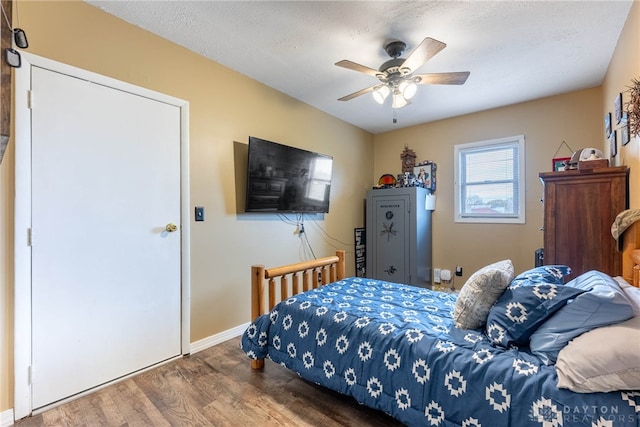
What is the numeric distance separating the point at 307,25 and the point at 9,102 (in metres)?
1.84

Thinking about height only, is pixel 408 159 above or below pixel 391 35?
below

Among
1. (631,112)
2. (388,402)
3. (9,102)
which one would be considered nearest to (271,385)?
(388,402)

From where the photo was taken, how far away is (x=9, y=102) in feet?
5.09

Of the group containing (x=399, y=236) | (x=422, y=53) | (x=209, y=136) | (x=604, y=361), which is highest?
(x=422, y=53)

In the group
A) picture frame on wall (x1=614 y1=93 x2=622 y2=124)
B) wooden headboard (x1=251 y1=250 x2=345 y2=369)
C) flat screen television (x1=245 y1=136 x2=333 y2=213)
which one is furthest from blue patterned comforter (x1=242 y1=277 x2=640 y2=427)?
picture frame on wall (x1=614 y1=93 x2=622 y2=124)

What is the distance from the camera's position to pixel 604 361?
1.03 meters

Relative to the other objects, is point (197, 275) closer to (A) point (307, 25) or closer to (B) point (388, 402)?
(B) point (388, 402)

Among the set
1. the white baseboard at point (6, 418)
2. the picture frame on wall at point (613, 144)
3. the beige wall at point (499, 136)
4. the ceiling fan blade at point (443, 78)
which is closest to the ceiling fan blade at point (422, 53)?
the ceiling fan blade at point (443, 78)

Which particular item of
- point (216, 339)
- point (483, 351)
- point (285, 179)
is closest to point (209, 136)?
point (285, 179)

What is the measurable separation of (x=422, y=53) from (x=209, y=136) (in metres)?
1.87

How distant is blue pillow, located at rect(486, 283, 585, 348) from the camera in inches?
50.8

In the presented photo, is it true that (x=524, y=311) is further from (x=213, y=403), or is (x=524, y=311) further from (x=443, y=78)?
(x=213, y=403)

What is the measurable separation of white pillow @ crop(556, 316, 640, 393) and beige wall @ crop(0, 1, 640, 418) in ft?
4.47

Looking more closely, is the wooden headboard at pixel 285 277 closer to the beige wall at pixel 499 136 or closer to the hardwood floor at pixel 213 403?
the hardwood floor at pixel 213 403
